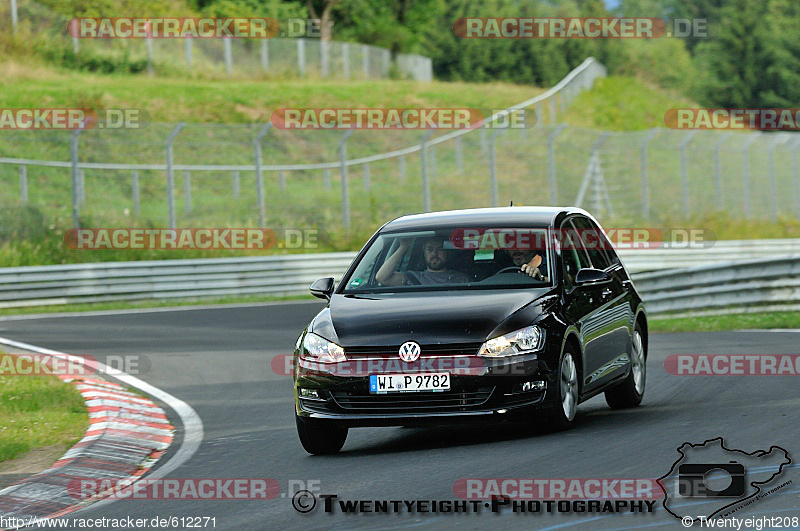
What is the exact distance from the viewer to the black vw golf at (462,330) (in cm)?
916

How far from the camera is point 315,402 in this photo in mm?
9484

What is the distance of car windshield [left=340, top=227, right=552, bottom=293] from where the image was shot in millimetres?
10156

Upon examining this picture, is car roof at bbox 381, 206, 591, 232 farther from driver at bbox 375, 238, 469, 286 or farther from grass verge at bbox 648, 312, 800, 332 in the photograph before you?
grass verge at bbox 648, 312, 800, 332

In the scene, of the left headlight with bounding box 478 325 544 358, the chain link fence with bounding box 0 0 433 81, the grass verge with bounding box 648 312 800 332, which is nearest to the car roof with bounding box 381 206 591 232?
the left headlight with bounding box 478 325 544 358

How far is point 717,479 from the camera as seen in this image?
762 centimetres

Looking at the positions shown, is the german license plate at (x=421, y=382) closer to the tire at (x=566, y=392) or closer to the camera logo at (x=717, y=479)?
the tire at (x=566, y=392)

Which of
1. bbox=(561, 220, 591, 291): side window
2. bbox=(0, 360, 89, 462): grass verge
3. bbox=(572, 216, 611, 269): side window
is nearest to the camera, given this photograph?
bbox=(561, 220, 591, 291): side window

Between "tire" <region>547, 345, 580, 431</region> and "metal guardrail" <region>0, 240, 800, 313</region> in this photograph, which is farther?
"metal guardrail" <region>0, 240, 800, 313</region>

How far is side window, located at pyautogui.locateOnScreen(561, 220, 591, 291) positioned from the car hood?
49 centimetres

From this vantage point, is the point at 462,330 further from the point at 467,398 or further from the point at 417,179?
the point at 417,179

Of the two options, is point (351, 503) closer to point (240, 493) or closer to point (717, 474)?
point (240, 493)

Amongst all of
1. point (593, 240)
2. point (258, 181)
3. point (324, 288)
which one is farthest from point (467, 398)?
point (258, 181)

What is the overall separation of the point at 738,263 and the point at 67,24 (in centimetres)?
4038

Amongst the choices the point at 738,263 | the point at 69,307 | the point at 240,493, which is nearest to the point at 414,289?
the point at 240,493
